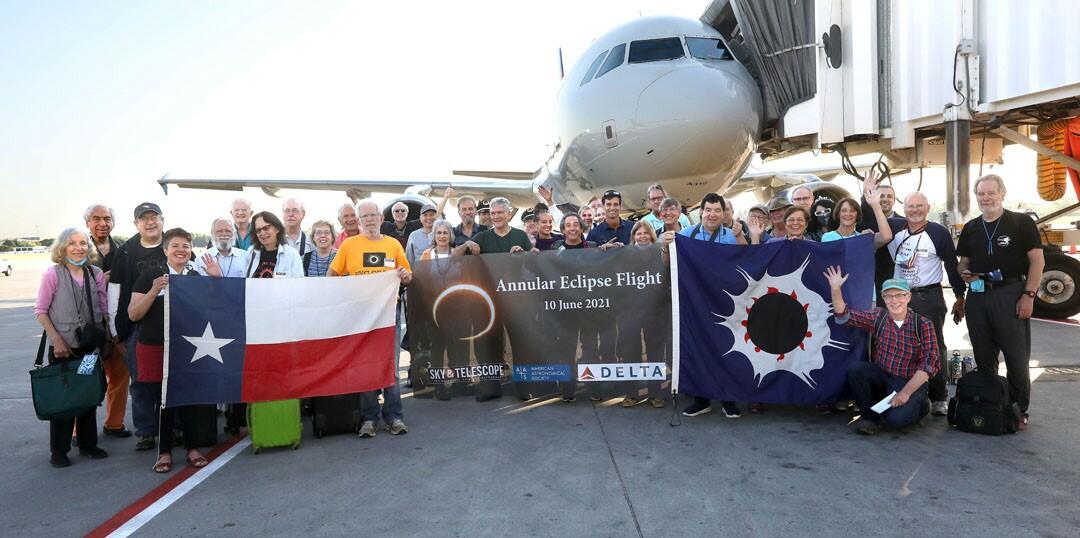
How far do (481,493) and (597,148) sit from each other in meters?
6.77

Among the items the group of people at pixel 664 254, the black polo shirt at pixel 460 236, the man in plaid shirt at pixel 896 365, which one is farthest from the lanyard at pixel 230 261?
the man in plaid shirt at pixel 896 365

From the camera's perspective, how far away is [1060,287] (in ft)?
30.5

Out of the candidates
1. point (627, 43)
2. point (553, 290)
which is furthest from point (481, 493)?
point (627, 43)

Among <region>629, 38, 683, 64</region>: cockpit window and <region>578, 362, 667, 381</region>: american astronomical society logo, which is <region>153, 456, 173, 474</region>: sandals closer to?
<region>578, 362, 667, 381</region>: american astronomical society logo

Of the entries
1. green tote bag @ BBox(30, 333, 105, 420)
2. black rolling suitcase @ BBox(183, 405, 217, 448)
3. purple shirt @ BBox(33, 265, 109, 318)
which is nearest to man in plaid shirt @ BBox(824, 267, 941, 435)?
black rolling suitcase @ BBox(183, 405, 217, 448)

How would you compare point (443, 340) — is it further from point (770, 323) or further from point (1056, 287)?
point (1056, 287)

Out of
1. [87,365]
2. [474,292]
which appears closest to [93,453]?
[87,365]

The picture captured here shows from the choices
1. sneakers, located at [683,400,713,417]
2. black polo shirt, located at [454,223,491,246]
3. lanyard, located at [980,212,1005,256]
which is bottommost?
sneakers, located at [683,400,713,417]

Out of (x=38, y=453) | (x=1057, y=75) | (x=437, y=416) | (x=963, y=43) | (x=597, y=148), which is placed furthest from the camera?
(x=597, y=148)

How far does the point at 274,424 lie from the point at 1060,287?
10633mm

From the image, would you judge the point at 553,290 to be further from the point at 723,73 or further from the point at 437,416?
the point at 723,73

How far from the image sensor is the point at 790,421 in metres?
5.03

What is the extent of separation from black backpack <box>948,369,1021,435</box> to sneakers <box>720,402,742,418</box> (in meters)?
1.53

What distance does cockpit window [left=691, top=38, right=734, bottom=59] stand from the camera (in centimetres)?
946
